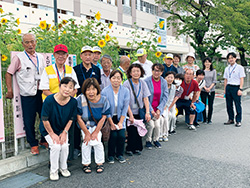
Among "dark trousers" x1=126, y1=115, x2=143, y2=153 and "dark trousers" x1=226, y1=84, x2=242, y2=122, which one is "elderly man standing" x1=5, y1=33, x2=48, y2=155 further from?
"dark trousers" x1=226, y1=84, x2=242, y2=122

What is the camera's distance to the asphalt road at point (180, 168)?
11.5ft

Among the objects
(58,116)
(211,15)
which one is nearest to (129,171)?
(58,116)

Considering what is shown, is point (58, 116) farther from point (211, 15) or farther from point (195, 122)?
point (211, 15)

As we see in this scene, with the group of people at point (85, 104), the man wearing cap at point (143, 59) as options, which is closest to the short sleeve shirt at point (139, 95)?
the group of people at point (85, 104)

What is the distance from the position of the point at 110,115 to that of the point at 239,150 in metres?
2.67

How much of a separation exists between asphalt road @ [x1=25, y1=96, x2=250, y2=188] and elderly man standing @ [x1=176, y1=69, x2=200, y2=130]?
3.37ft

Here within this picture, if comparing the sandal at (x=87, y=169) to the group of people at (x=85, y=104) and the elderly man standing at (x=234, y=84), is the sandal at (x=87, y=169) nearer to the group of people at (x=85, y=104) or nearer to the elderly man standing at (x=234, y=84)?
the group of people at (x=85, y=104)

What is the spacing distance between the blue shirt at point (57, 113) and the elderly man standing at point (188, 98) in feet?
12.0

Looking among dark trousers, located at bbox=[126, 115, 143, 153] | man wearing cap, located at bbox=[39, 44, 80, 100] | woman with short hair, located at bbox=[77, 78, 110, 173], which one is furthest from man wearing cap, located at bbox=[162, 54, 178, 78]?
man wearing cap, located at bbox=[39, 44, 80, 100]

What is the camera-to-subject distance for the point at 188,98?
22.0 ft

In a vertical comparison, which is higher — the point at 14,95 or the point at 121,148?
the point at 14,95

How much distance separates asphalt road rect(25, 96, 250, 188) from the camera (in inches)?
138

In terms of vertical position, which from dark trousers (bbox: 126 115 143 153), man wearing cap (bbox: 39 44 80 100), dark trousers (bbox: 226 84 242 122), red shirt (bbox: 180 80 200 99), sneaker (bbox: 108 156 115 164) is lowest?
sneaker (bbox: 108 156 115 164)

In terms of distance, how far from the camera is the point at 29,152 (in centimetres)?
427
